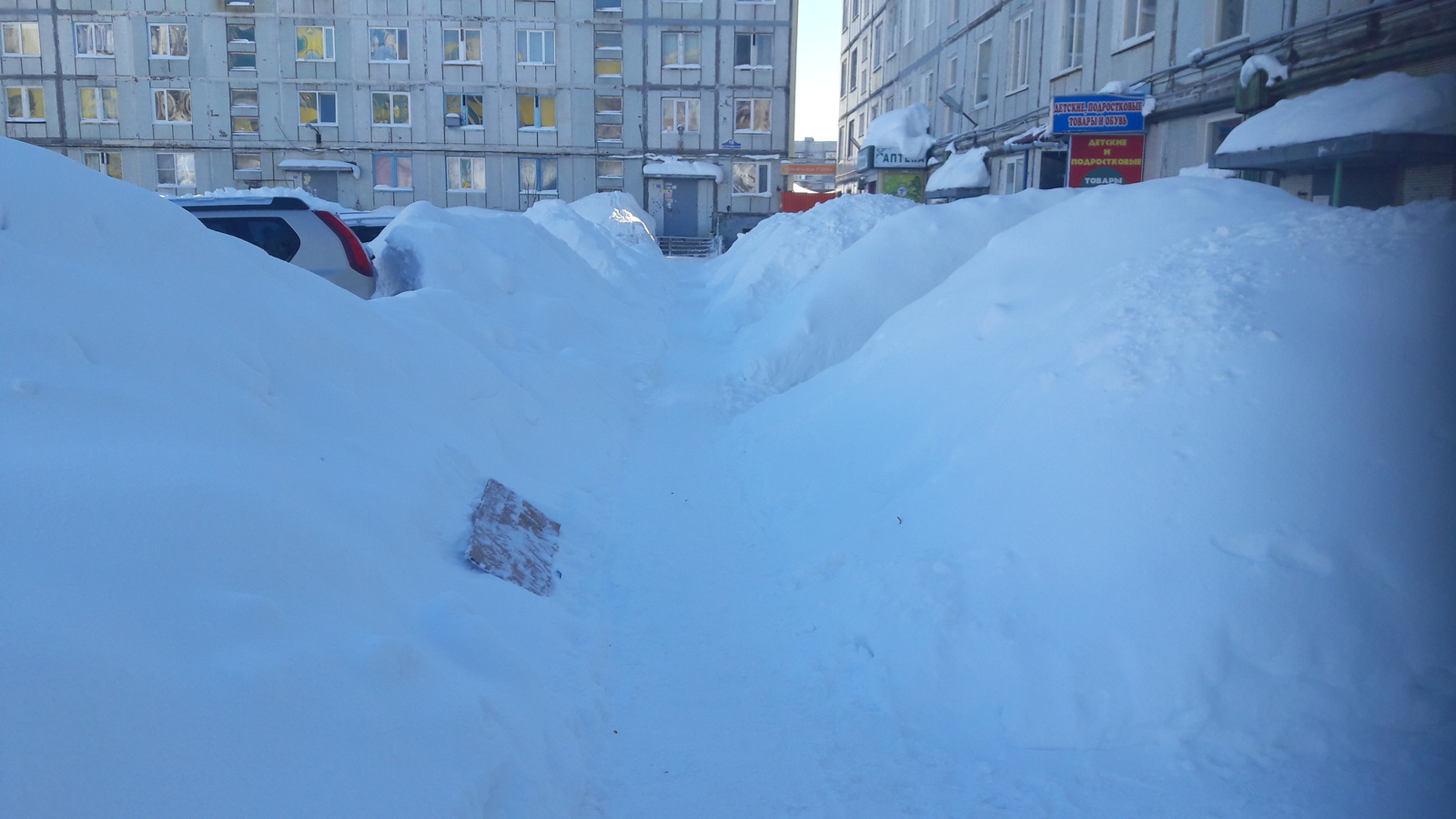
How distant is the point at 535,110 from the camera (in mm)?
37625

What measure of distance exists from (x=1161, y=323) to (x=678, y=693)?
314 cm

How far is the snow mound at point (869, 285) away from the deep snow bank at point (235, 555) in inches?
171

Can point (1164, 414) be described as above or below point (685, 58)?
below

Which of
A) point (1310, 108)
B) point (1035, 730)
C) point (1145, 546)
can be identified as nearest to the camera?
point (1035, 730)

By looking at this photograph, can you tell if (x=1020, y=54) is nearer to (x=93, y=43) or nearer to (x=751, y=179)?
(x=751, y=179)

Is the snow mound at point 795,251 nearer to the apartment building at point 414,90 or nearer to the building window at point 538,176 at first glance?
the apartment building at point 414,90

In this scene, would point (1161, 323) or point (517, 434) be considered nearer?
point (1161, 323)

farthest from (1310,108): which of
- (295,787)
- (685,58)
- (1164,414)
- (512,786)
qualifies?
(685,58)

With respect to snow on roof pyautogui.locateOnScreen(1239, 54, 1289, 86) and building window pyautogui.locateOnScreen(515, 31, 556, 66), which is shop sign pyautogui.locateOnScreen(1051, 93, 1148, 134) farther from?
building window pyautogui.locateOnScreen(515, 31, 556, 66)

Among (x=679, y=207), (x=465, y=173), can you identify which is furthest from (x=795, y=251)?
(x=465, y=173)

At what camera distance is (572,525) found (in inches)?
236

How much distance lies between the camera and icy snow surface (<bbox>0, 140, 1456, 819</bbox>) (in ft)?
8.95

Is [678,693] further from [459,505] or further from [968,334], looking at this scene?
[968,334]

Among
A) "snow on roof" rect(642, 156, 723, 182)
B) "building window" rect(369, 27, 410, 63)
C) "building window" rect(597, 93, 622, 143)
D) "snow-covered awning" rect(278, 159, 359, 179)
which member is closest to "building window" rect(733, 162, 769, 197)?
"snow on roof" rect(642, 156, 723, 182)
